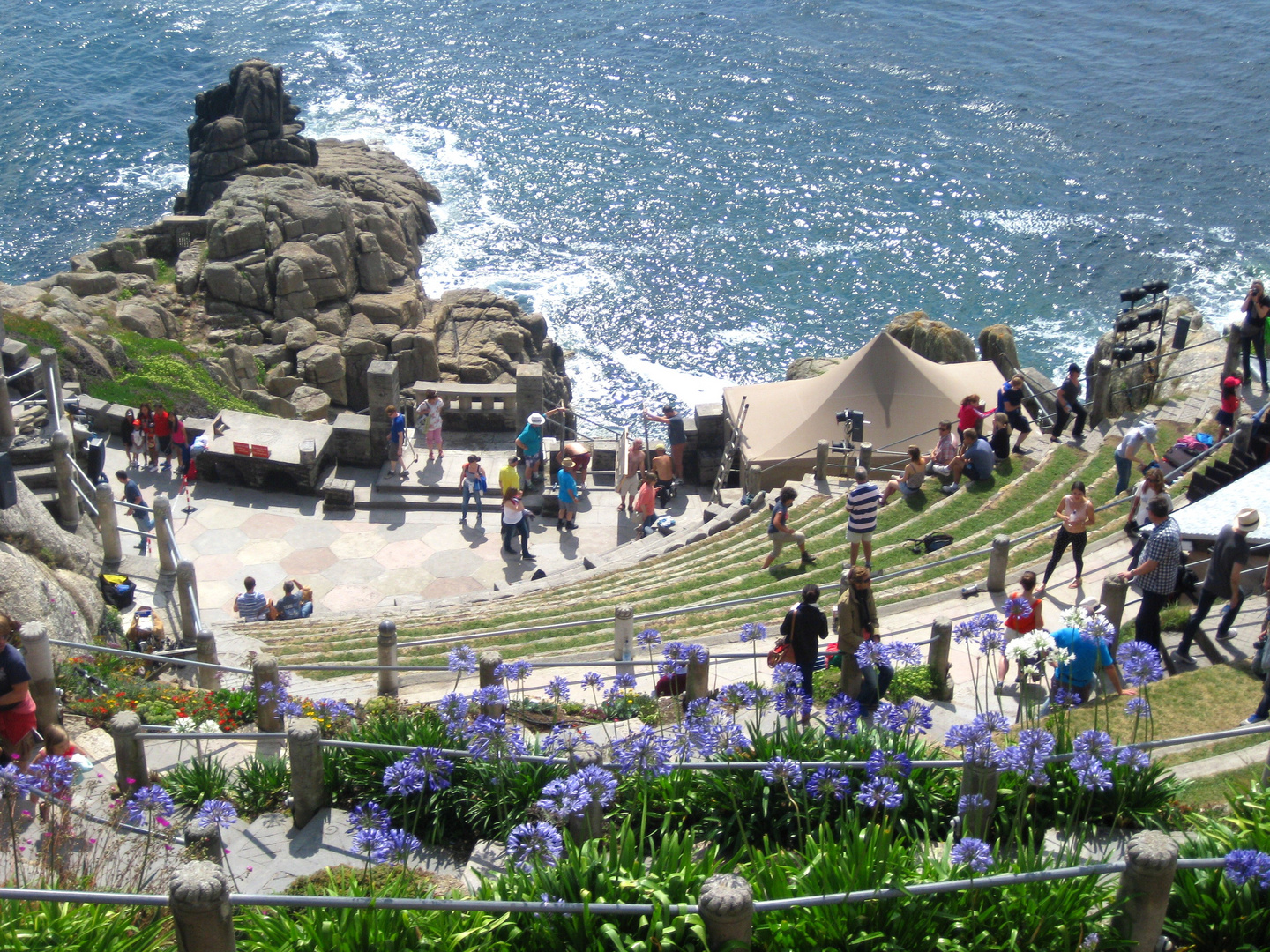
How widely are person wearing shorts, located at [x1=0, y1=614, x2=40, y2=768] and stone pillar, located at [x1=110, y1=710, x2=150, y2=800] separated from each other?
0.69 m

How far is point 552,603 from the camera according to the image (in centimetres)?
1659

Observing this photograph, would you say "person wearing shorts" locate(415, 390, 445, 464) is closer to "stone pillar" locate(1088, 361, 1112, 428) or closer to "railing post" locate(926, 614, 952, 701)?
"stone pillar" locate(1088, 361, 1112, 428)

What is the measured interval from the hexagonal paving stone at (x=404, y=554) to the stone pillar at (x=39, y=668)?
9.49 meters

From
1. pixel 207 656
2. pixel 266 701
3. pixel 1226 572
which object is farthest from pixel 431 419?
pixel 1226 572

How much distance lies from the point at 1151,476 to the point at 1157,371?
10032 mm

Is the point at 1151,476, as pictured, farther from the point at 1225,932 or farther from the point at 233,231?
the point at 233,231

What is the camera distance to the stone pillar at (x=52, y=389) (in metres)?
19.1

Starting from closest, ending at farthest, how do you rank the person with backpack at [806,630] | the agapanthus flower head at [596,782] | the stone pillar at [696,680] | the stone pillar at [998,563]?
the agapanthus flower head at [596,782] < the person with backpack at [806,630] < the stone pillar at [696,680] < the stone pillar at [998,563]

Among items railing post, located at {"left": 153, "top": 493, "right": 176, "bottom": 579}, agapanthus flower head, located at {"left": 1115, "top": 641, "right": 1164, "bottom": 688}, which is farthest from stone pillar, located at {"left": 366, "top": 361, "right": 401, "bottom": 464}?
agapanthus flower head, located at {"left": 1115, "top": 641, "right": 1164, "bottom": 688}

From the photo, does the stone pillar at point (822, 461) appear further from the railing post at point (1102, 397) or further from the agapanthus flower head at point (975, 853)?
the agapanthus flower head at point (975, 853)

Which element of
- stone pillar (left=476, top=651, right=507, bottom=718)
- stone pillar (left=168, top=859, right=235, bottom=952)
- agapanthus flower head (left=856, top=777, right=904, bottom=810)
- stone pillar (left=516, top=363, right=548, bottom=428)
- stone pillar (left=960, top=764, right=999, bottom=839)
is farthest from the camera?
stone pillar (left=516, top=363, right=548, bottom=428)

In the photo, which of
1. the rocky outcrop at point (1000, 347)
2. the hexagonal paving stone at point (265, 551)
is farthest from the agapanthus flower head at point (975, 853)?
the rocky outcrop at point (1000, 347)

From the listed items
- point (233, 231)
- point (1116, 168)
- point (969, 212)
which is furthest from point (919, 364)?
point (1116, 168)

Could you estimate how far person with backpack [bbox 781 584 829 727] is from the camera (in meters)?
10.1
